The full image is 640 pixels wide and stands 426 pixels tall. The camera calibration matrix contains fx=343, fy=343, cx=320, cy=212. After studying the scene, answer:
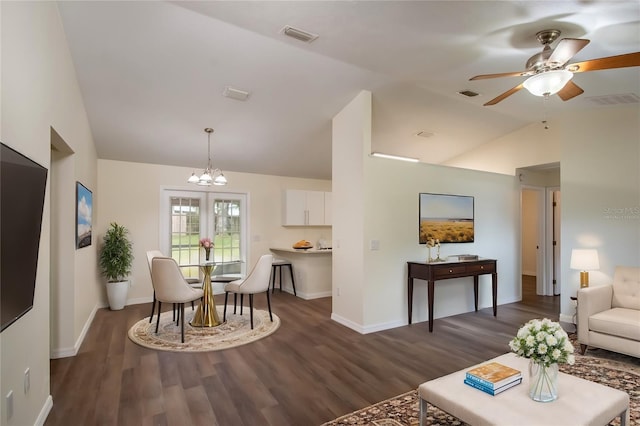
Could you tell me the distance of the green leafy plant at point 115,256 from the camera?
5191 mm

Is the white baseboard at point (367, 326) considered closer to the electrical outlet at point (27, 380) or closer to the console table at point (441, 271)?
the console table at point (441, 271)

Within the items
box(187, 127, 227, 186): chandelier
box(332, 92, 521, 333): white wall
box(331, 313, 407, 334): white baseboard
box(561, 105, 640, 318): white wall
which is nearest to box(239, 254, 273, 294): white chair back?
box(332, 92, 521, 333): white wall

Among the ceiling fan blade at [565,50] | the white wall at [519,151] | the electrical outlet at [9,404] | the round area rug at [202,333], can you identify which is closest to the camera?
the electrical outlet at [9,404]

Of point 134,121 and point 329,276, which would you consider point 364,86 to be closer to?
point 134,121

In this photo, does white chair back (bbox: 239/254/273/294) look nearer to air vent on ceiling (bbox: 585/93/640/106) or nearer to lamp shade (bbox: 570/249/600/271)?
lamp shade (bbox: 570/249/600/271)

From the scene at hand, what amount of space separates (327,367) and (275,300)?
114 inches

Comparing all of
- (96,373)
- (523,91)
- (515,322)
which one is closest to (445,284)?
(515,322)

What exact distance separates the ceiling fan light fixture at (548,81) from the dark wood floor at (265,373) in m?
2.45

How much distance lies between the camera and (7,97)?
1.70 m

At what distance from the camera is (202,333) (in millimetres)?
4133

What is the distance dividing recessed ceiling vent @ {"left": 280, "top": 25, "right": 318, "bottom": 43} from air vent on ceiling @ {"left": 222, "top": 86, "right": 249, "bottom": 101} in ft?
3.68

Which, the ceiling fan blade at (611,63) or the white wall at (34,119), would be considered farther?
the ceiling fan blade at (611,63)

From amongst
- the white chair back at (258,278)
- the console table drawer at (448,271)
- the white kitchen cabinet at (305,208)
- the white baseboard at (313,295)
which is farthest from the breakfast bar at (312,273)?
the console table drawer at (448,271)

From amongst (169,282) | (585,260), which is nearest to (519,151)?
(585,260)
